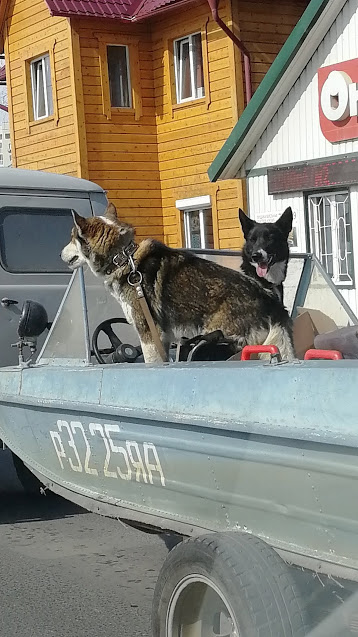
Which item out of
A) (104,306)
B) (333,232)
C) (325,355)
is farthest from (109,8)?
(325,355)

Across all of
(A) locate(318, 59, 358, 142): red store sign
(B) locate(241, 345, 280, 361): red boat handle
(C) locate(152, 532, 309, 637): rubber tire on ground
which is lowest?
(C) locate(152, 532, 309, 637): rubber tire on ground

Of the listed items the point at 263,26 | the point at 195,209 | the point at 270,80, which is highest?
the point at 263,26

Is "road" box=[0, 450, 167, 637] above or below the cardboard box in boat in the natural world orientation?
below

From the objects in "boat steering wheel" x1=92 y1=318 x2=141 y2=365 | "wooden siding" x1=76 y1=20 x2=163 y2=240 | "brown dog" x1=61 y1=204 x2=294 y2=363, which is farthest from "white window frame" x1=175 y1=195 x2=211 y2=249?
"brown dog" x1=61 y1=204 x2=294 y2=363

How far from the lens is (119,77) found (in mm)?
17531

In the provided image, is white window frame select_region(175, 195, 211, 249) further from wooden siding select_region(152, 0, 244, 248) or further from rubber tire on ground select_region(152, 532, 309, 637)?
rubber tire on ground select_region(152, 532, 309, 637)

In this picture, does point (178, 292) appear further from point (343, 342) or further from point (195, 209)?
point (195, 209)

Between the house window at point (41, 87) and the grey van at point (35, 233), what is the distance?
37.7ft

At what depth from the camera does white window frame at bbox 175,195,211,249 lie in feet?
54.5

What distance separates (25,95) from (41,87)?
1.65 ft

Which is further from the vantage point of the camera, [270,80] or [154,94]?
[154,94]

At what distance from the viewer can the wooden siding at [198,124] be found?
15.9m

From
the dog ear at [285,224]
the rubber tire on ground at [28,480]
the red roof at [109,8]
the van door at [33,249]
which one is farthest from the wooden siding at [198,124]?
the dog ear at [285,224]

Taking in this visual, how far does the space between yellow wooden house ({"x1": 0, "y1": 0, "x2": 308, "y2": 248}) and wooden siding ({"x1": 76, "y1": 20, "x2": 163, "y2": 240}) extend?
0.7 inches
